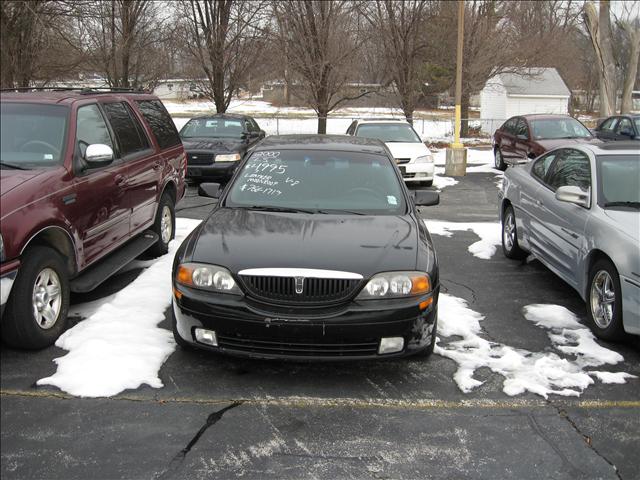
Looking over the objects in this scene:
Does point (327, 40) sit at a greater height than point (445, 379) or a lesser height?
greater

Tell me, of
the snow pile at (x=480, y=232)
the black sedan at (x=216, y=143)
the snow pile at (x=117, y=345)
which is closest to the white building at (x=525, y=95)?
the black sedan at (x=216, y=143)

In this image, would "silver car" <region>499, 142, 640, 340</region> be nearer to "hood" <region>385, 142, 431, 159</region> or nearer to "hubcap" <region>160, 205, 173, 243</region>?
"hubcap" <region>160, 205, 173, 243</region>

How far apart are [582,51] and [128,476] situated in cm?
5582

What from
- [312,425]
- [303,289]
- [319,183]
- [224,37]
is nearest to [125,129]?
[319,183]

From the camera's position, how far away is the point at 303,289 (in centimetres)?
381

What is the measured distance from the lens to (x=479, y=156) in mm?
21766

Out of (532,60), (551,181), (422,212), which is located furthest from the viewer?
(532,60)


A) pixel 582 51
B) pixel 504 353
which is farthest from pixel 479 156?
pixel 582 51

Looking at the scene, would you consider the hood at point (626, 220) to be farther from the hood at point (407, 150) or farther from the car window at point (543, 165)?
the hood at point (407, 150)

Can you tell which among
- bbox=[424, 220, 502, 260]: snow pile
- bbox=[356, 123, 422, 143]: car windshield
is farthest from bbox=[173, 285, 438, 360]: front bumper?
bbox=[356, 123, 422, 143]: car windshield

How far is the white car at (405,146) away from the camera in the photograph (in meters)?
13.5

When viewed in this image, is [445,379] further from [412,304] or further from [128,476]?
[128,476]

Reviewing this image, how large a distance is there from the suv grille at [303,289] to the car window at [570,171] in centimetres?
298

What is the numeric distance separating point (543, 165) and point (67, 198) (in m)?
4.95
